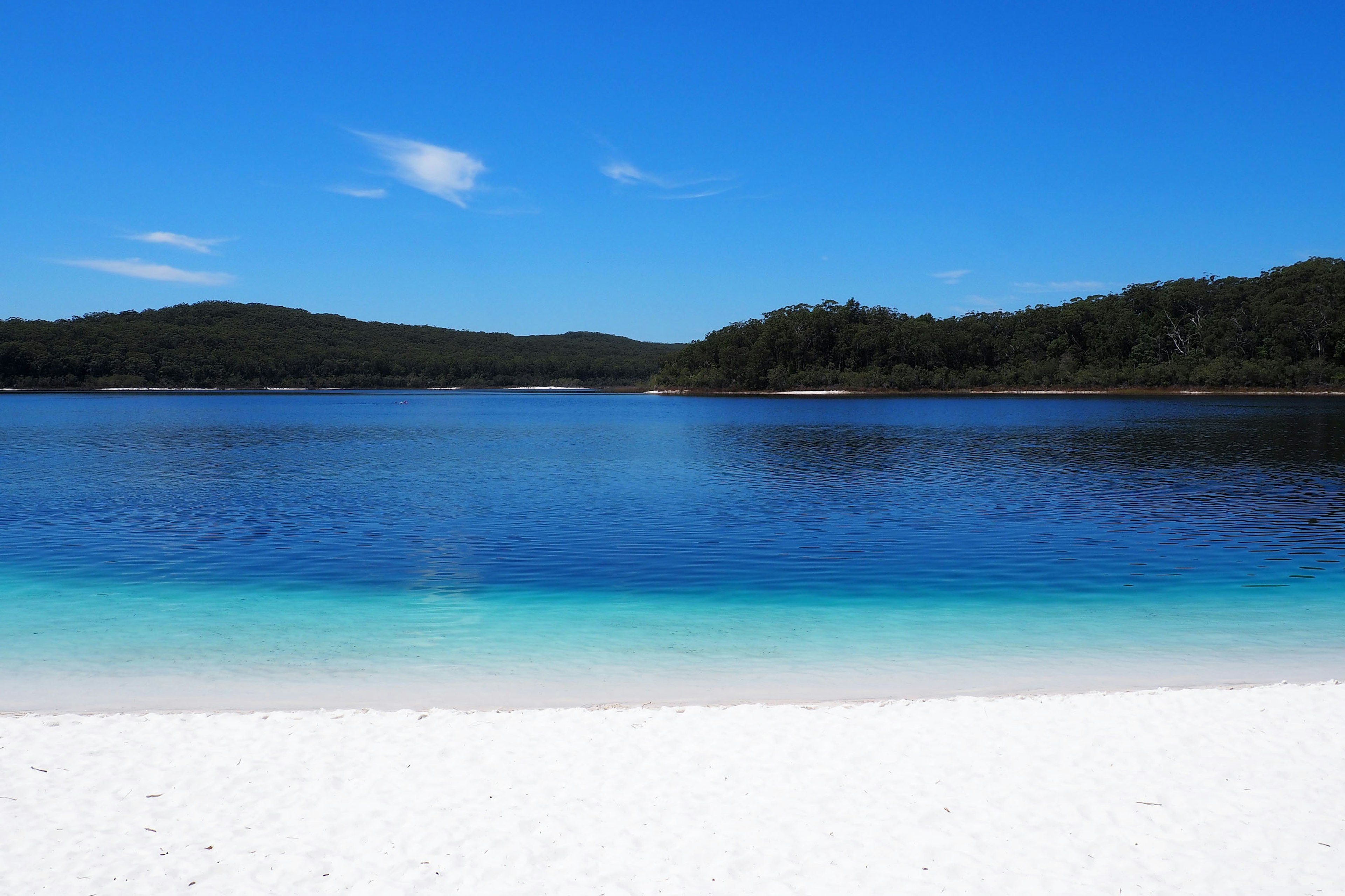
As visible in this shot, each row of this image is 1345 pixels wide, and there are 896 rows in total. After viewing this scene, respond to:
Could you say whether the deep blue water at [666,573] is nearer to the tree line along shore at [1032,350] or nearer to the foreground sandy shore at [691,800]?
the foreground sandy shore at [691,800]

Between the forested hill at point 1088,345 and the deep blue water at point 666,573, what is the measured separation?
405 feet

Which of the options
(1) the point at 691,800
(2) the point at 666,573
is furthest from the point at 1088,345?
(1) the point at 691,800

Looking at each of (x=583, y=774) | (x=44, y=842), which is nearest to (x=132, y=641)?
(x=44, y=842)

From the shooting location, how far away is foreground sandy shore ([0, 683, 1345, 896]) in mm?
4883

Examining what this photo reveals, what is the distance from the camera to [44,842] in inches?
203

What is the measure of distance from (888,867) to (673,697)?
3.81m

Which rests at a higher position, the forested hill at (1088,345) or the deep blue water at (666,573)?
the forested hill at (1088,345)

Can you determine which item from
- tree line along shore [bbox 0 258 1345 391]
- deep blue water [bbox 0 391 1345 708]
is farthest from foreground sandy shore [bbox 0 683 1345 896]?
tree line along shore [bbox 0 258 1345 391]

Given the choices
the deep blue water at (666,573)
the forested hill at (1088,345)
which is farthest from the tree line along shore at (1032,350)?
the deep blue water at (666,573)

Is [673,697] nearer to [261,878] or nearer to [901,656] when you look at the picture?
[901,656]

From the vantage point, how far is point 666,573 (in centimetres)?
1462

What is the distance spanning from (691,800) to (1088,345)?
18452cm

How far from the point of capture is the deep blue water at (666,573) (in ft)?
31.4

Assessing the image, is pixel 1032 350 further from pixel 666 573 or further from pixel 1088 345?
pixel 666 573
